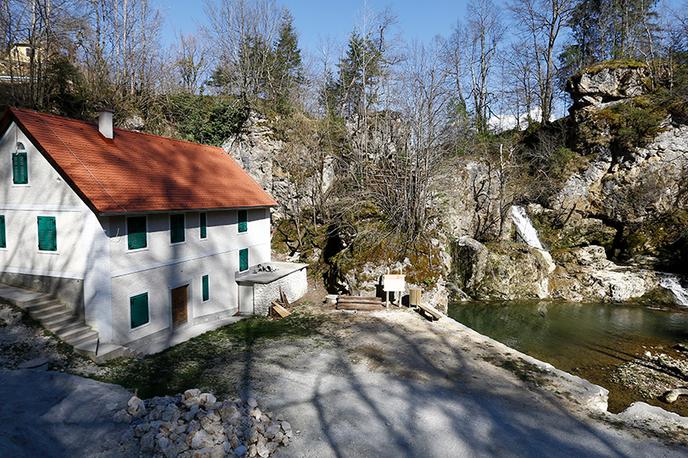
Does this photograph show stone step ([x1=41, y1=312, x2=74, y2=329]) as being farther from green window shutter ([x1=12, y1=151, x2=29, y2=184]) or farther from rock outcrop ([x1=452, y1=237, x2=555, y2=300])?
rock outcrop ([x1=452, y1=237, x2=555, y2=300])

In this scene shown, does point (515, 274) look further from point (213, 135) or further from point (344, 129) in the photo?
point (213, 135)

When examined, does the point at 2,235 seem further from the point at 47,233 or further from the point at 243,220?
the point at 243,220

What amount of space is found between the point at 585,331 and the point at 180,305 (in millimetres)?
18586

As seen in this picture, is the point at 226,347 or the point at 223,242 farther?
the point at 223,242

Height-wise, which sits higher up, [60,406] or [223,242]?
[223,242]

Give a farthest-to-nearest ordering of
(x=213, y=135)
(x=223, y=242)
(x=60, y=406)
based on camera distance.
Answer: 1. (x=213, y=135)
2. (x=223, y=242)
3. (x=60, y=406)

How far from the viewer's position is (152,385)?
9945 millimetres

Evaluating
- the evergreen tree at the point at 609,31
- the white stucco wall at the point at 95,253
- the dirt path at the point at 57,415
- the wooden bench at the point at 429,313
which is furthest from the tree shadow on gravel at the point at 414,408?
the evergreen tree at the point at 609,31

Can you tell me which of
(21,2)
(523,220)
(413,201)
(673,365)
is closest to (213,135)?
(21,2)

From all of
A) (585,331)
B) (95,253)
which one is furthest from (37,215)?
(585,331)

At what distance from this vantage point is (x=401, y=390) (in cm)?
995

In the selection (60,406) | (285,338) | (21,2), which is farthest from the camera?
(21,2)

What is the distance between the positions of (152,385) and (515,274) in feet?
69.6

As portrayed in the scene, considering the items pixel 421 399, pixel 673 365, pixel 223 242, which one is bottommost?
pixel 673 365
